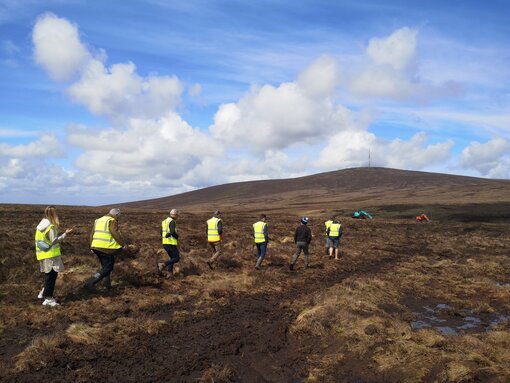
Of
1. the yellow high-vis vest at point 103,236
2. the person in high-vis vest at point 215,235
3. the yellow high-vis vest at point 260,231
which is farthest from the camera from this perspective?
the yellow high-vis vest at point 260,231

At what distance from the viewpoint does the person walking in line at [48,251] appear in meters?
10.3

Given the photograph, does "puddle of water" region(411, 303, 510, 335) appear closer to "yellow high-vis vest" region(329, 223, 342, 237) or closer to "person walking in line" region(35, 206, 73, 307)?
"yellow high-vis vest" region(329, 223, 342, 237)

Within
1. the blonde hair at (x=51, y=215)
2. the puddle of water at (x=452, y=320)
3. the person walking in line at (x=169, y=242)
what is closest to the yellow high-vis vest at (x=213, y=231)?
the person walking in line at (x=169, y=242)

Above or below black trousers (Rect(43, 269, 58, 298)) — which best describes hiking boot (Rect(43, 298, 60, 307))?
below

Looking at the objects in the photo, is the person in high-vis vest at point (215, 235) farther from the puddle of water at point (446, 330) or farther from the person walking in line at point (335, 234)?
the puddle of water at point (446, 330)

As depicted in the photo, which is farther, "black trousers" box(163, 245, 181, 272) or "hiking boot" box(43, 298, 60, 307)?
"black trousers" box(163, 245, 181, 272)

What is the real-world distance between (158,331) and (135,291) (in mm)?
3637

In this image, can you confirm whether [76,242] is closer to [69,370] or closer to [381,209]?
[69,370]

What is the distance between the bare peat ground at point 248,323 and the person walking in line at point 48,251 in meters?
0.43

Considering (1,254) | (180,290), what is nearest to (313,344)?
(180,290)

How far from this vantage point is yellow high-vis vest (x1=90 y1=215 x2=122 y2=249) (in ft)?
37.9

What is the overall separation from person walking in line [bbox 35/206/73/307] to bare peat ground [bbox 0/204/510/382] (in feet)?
1.42

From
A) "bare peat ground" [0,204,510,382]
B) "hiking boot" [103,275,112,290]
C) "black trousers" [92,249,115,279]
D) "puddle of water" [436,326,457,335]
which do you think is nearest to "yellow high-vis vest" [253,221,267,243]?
"bare peat ground" [0,204,510,382]

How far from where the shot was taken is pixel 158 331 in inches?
359
